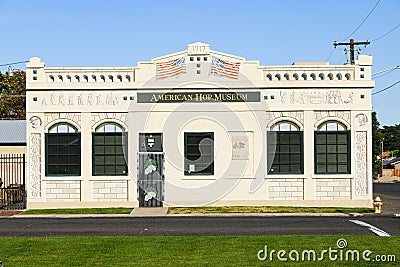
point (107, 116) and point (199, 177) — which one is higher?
point (107, 116)

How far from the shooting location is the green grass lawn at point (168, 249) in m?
12.1

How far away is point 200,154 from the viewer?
80.7 ft

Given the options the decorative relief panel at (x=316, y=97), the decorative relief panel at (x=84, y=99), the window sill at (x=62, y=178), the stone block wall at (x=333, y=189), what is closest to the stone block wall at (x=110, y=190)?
the window sill at (x=62, y=178)

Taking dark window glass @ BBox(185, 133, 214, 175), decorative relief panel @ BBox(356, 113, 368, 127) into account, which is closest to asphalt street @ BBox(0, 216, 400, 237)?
dark window glass @ BBox(185, 133, 214, 175)

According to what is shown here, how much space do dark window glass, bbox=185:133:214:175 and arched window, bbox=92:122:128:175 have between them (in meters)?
2.42

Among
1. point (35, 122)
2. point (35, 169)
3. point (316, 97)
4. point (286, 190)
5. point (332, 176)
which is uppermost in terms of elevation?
point (316, 97)

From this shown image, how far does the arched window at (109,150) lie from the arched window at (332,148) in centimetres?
750

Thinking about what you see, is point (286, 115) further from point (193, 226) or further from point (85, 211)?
point (85, 211)

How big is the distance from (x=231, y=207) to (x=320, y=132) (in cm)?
457

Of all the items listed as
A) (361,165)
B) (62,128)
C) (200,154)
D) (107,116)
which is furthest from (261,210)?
(62,128)

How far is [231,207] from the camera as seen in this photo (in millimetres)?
23984

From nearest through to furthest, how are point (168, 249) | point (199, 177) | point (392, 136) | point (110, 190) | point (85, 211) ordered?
point (168, 249) → point (85, 211) → point (199, 177) → point (110, 190) → point (392, 136)

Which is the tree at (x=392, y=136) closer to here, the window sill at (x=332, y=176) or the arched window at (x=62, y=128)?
the window sill at (x=332, y=176)

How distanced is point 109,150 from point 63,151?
5.92 feet
